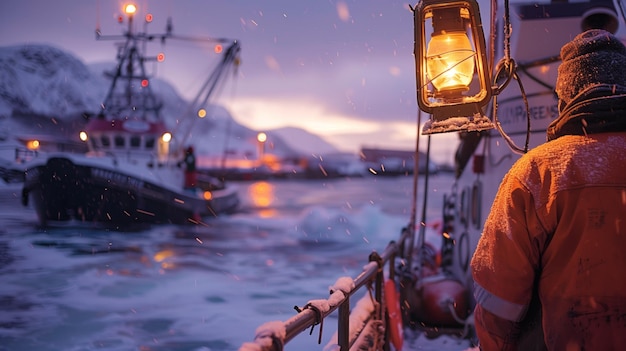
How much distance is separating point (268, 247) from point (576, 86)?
18435mm

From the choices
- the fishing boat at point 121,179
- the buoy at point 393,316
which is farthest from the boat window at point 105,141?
the buoy at point 393,316

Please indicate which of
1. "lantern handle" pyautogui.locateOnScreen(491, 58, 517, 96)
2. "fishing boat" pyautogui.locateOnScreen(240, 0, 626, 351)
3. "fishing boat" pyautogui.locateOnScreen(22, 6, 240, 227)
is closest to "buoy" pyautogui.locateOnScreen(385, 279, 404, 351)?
"fishing boat" pyautogui.locateOnScreen(240, 0, 626, 351)

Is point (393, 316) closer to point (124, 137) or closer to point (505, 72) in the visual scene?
point (505, 72)

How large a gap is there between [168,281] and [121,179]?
359 inches

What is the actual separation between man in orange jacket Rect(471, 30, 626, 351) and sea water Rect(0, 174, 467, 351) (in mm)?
4843

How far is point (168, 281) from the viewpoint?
1364 cm

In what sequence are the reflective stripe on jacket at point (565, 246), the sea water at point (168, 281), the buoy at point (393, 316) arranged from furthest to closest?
the sea water at point (168, 281) → the buoy at point (393, 316) → the reflective stripe on jacket at point (565, 246)

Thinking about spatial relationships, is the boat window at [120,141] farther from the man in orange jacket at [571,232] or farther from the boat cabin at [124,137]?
the man in orange jacket at [571,232]

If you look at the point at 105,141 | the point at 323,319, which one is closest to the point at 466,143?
the point at 323,319

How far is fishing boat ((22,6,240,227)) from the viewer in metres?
21.3

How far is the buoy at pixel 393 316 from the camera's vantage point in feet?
20.5

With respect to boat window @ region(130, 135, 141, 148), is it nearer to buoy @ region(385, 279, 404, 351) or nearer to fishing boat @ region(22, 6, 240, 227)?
fishing boat @ region(22, 6, 240, 227)

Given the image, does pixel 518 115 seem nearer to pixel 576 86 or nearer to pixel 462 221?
pixel 462 221

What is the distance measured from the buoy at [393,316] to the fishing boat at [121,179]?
1703 cm
